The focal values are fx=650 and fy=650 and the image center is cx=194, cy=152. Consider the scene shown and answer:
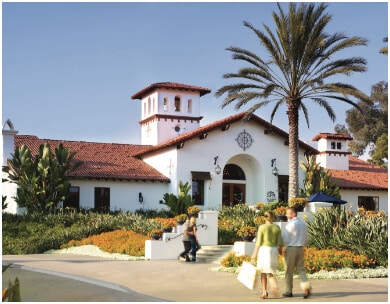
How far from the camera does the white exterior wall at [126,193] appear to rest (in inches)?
1303

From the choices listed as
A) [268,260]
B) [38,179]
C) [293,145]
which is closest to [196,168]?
[293,145]

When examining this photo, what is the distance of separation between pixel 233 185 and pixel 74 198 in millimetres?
8777

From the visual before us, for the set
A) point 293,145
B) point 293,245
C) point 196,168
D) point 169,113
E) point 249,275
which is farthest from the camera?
point 169,113

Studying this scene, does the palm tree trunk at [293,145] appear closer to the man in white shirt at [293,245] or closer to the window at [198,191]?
the window at [198,191]

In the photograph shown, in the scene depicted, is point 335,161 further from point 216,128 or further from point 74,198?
point 74,198

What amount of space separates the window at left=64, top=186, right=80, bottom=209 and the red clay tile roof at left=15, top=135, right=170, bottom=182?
0.86 meters

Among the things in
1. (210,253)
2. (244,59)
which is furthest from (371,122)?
(210,253)

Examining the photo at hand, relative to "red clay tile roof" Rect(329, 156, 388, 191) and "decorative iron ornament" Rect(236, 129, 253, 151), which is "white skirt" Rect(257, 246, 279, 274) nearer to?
"decorative iron ornament" Rect(236, 129, 253, 151)

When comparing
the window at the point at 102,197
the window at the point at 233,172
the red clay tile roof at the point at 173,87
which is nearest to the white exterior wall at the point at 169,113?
the red clay tile roof at the point at 173,87

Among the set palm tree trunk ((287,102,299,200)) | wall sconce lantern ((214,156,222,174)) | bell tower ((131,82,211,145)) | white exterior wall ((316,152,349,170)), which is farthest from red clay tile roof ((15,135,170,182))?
white exterior wall ((316,152,349,170))

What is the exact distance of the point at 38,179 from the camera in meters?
29.9

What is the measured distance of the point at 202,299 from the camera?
37.8ft

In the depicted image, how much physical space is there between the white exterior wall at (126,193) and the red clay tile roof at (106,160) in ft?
1.55

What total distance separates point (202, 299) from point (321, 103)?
65.7 ft
